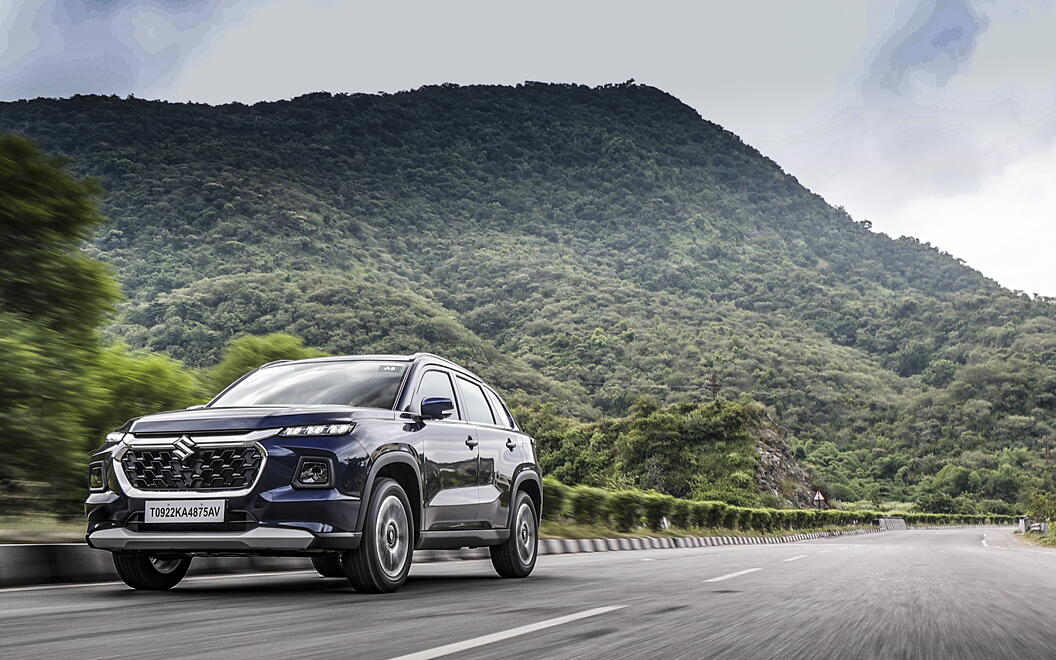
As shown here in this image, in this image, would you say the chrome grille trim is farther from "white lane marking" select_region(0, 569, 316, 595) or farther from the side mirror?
"white lane marking" select_region(0, 569, 316, 595)

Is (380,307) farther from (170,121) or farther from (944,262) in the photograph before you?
(944,262)

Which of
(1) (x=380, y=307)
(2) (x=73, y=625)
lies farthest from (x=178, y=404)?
(1) (x=380, y=307)

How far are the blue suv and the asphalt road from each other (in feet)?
1.19

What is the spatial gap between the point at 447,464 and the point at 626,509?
2254cm

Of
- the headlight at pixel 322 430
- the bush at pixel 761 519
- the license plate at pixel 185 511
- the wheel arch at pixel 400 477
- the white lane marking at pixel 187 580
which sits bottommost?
the bush at pixel 761 519

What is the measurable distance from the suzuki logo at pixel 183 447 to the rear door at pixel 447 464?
1.84 m

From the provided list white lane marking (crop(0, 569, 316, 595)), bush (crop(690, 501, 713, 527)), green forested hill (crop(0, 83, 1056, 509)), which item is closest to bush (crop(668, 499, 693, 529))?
bush (crop(690, 501, 713, 527))

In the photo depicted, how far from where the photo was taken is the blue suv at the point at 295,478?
7.51 m

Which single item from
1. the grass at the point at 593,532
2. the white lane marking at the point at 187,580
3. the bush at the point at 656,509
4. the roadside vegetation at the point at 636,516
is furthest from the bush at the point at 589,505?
the white lane marking at the point at 187,580

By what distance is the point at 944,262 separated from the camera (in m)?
180

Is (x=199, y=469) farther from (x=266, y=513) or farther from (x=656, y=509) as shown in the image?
(x=656, y=509)

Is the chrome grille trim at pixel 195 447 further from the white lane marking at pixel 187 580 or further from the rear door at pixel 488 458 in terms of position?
the rear door at pixel 488 458

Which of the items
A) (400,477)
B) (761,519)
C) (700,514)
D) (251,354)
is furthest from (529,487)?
(761,519)

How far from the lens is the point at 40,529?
38.5ft
